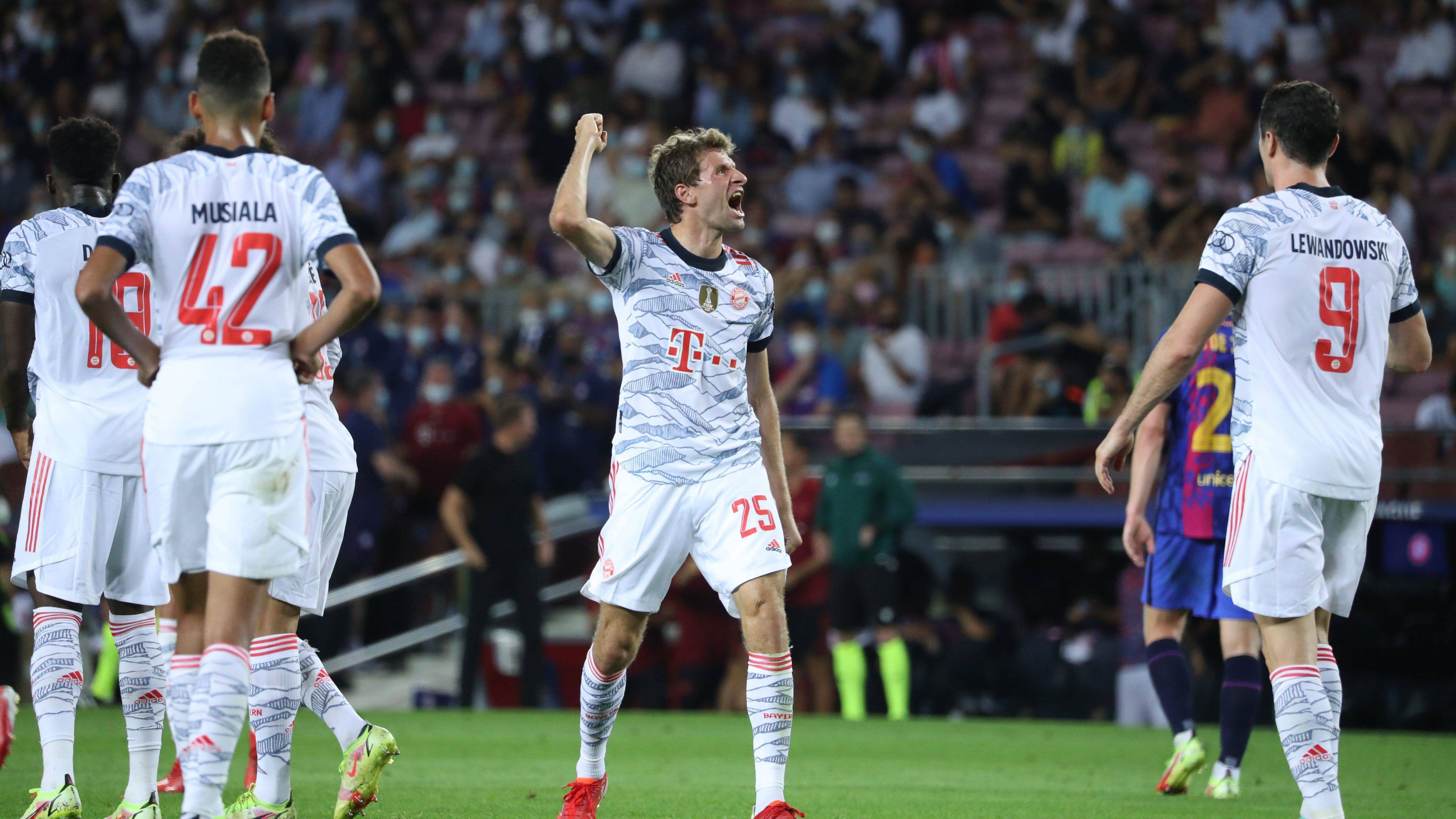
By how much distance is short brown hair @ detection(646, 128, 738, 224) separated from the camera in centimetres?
600

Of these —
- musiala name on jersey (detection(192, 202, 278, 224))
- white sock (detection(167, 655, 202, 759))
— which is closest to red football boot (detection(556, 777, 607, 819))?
white sock (detection(167, 655, 202, 759))

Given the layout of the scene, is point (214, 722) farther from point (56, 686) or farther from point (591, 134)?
point (591, 134)

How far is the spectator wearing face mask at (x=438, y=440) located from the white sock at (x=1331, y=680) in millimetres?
9871

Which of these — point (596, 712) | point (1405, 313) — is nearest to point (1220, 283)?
point (1405, 313)

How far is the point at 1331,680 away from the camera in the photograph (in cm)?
568

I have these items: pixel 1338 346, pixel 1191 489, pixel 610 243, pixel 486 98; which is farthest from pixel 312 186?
pixel 486 98

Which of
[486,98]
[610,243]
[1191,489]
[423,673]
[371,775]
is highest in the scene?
[486,98]

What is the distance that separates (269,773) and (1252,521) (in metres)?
3.42

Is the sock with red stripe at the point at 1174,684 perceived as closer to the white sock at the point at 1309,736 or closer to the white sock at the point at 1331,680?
the white sock at the point at 1331,680

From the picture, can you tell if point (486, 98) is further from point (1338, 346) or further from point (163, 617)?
point (1338, 346)

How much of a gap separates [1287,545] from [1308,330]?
0.74 metres

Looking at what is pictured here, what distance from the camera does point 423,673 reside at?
15.1 meters

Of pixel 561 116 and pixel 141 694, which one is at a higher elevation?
pixel 561 116

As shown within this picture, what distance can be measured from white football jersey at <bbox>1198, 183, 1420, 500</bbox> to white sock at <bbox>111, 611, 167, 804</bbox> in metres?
4.03
